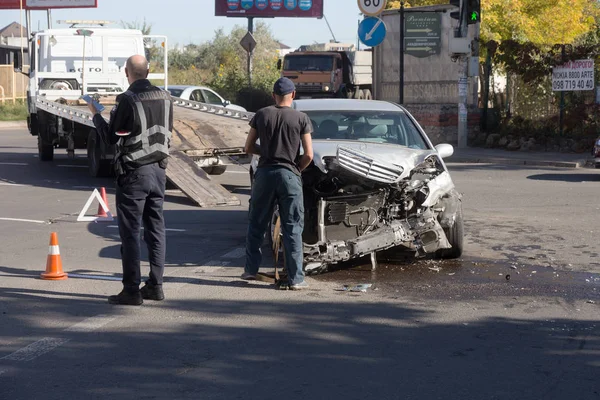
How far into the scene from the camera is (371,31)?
2227cm

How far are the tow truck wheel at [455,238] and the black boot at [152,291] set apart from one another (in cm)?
298

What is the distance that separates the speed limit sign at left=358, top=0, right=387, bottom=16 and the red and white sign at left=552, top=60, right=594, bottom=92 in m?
4.55

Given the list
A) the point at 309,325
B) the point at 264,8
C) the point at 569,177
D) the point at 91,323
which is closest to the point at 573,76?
the point at 569,177

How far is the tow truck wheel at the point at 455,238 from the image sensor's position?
9.16 metres

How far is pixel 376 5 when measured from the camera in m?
21.9

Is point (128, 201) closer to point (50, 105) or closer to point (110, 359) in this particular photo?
point (110, 359)

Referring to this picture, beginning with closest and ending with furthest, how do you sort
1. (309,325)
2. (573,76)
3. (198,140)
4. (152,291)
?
(309,325)
(152,291)
(198,140)
(573,76)

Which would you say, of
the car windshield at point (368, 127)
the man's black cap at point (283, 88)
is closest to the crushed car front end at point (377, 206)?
the man's black cap at point (283, 88)

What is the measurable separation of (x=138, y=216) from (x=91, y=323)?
0.95 m

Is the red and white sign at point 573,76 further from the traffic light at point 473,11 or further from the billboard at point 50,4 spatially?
the billboard at point 50,4

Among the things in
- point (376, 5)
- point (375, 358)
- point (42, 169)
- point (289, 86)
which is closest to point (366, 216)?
point (289, 86)

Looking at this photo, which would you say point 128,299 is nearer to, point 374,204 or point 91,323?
point 91,323

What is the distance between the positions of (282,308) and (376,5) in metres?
15.6

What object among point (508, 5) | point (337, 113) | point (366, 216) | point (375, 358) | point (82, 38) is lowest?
point (375, 358)
